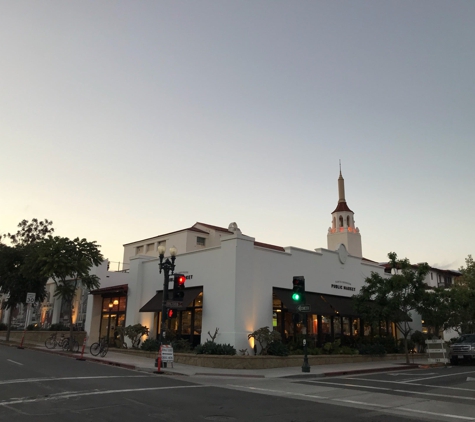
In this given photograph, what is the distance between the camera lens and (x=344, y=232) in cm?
4816

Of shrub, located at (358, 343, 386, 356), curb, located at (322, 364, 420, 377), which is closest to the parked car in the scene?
curb, located at (322, 364, 420, 377)

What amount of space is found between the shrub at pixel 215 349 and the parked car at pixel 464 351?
13.4 metres

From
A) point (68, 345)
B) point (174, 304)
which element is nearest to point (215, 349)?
point (174, 304)

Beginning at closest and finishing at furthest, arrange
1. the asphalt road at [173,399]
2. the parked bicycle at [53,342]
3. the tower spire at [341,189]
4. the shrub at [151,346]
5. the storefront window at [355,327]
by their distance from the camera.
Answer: the asphalt road at [173,399], the shrub at [151,346], the parked bicycle at [53,342], the storefront window at [355,327], the tower spire at [341,189]

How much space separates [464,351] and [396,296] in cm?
469

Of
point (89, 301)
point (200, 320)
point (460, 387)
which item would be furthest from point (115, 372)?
point (89, 301)

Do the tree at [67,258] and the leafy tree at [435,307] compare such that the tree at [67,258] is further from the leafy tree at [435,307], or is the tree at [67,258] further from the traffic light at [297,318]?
the leafy tree at [435,307]

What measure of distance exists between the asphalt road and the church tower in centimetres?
3091

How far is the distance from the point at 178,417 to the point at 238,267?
15.1m

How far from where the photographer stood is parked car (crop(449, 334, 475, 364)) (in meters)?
25.3

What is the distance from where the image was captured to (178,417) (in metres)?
9.06

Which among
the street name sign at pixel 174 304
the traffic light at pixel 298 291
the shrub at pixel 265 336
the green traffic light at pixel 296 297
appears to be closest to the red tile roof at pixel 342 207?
the shrub at pixel 265 336

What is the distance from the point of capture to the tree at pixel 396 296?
26672mm

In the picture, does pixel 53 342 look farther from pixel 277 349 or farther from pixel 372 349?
pixel 372 349
